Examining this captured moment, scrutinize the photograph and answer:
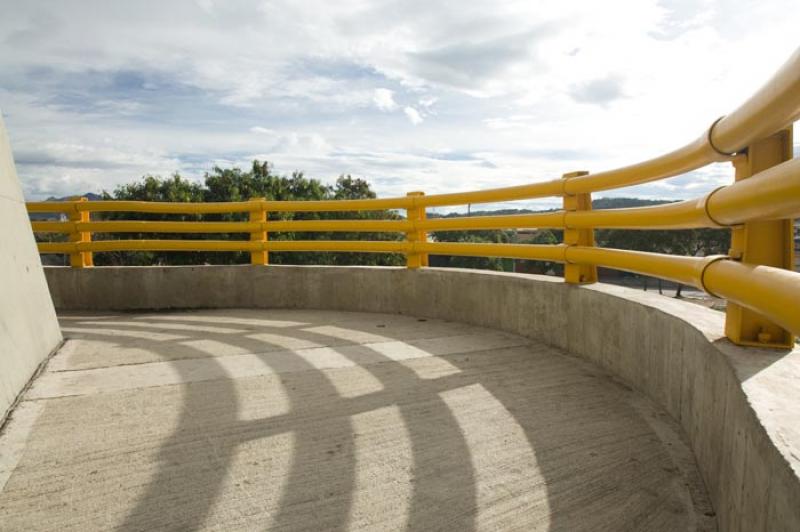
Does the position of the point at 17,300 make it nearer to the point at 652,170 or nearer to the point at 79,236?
the point at 79,236

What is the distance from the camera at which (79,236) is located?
23.5 ft

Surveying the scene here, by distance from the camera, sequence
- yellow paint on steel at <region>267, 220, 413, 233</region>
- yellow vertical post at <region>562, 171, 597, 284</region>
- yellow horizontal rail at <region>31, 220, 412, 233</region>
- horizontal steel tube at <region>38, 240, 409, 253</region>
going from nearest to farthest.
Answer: yellow vertical post at <region>562, 171, 597, 284</region>
yellow paint on steel at <region>267, 220, 413, 233</region>
horizontal steel tube at <region>38, 240, 409, 253</region>
yellow horizontal rail at <region>31, 220, 412, 233</region>

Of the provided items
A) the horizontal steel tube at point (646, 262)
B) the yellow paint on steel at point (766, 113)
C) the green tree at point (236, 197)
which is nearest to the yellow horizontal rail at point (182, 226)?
the horizontal steel tube at point (646, 262)

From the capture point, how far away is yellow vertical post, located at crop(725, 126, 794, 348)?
7.07ft

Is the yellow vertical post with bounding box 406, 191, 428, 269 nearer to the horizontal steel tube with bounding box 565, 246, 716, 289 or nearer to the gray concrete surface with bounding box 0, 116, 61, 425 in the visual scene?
the horizontal steel tube with bounding box 565, 246, 716, 289

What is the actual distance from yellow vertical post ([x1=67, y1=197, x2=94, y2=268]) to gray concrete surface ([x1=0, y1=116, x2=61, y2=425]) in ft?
8.18

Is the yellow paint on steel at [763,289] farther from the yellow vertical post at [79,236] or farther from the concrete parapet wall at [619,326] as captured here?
the yellow vertical post at [79,236]

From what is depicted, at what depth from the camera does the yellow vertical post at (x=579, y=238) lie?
168 inches

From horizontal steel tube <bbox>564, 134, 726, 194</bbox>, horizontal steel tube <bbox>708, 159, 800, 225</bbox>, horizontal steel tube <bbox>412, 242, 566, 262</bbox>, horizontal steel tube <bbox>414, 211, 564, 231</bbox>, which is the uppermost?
horizontal steel tube <bbox>564, 134, 726, 194</bbox>

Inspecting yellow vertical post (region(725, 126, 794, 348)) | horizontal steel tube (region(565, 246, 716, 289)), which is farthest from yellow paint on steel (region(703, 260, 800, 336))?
horizontal steel tube (region(565, 246, 716, 289))

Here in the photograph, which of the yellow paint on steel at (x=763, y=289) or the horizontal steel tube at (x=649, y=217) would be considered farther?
the horizontal steel tube at (x=649, y=217)

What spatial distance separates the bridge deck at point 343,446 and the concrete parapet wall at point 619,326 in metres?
0.21

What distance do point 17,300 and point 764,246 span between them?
4.24 m

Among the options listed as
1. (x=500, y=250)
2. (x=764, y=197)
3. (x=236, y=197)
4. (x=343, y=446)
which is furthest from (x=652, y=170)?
(x=236, y=197)
